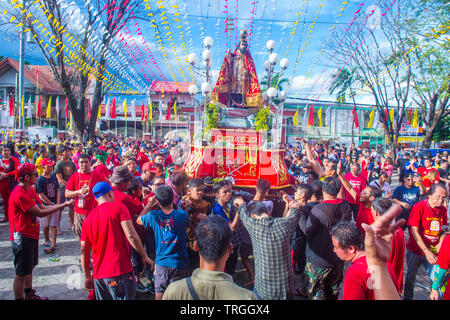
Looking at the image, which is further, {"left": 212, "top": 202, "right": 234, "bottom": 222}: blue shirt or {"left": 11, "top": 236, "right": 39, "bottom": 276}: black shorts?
{"left": 212, "top": 202, "right": 234, "bottom": 222}: blue shirt

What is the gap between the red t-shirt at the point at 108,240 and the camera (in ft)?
9.41

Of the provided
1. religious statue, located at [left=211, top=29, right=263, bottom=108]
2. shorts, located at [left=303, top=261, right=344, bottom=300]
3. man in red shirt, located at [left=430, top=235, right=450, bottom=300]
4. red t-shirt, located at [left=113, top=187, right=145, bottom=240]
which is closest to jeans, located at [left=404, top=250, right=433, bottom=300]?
man in red shirt, located at [left=430, top=235, right=450, bottom=300]

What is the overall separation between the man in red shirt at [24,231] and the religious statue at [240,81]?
332 inches

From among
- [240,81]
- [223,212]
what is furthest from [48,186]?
[240,81]

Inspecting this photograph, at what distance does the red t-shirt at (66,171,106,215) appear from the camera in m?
4.78

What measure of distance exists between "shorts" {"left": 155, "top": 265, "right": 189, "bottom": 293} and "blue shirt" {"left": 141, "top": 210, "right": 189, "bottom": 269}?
4 centimetres

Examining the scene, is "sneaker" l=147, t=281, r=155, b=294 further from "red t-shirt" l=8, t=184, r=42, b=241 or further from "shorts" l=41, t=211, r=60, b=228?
"shorts" l=41, t=211, r=60, b=228

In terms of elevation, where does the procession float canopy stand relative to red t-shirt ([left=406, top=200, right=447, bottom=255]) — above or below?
above

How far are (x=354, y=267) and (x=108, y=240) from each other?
2195 millimetres

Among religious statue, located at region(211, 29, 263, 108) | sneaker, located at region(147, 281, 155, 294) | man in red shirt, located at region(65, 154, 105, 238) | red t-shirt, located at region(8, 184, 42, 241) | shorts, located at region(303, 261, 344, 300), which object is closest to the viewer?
shorts, located at region(303, 261, 344, 300)

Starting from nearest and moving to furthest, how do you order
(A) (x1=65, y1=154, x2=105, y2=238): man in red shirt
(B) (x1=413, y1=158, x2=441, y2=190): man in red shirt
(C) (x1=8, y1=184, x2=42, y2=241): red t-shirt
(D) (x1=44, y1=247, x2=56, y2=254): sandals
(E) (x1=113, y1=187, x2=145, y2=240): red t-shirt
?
(C) (x1=8, y1=184, x2=42, y2=241): red t-shirt, (E) (x1=113, y1=187, x2=145, y2=240): red t-shirt, (A) (x1=65, y1=154, x2=105, y2=238): man in red shirt, (D) (x1=44, y1=247, x2=56, y2=254): sandals, (B) (x1=413, y1=158, x2=441, y2=190): man in red shirt

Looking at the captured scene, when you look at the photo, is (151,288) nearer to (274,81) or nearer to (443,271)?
(443,271)

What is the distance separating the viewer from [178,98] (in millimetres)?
35438
